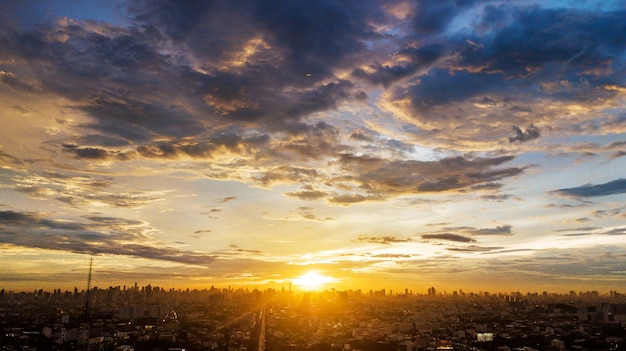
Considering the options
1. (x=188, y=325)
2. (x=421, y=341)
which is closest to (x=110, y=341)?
(x=188, y=325)

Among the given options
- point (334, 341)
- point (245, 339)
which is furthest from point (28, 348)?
point (334, 341)

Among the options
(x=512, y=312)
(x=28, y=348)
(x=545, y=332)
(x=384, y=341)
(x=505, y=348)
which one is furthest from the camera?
(x=512, y=312)

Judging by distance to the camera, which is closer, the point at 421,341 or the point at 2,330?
the point at 421,341

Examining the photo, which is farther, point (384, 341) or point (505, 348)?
point (384, 341)

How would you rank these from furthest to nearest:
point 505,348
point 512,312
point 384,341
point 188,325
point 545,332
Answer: point 512,312 → point 188,325 → point 545,332 → point 384,341 → point 505,348

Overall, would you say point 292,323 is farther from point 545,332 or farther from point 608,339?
point 608,339

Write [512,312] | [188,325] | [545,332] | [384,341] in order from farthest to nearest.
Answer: [512,312], [188,325], [545,332], [384,341]

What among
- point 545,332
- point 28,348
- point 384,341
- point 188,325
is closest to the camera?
point 28,348

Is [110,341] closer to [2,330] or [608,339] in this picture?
[2,330]
